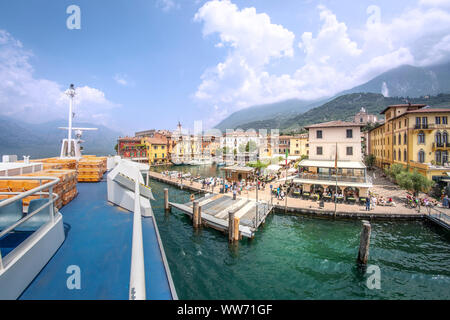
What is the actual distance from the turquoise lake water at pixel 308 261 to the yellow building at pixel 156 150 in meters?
57.7

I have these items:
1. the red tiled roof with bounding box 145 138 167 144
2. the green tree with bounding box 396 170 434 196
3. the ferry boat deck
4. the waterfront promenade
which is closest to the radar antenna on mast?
the ferry boat deck

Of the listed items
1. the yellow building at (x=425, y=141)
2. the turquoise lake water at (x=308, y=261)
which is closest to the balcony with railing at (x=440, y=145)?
the yellow building at (x=425, y=141)

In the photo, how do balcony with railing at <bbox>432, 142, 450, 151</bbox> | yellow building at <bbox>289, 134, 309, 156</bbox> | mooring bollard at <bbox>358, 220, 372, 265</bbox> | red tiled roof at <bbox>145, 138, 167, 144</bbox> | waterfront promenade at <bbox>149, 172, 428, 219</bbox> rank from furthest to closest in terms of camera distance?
1. red tiled roof at <bbox>145, 138, 167, 144</bbox>
2. yellow building at <bbox>289, 134, 309, 156</bbox>
3. balcony with railing at <bbox>432, 142, 450, 151</bbox>
4. waterfront promenade at <bbox>149, 172, 428, 219</bbox>
5. mooring bollard at <bbox>358, 220, 372, 265</bbox>

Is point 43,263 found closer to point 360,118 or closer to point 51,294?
point 51,294

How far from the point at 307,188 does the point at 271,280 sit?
15.8 m

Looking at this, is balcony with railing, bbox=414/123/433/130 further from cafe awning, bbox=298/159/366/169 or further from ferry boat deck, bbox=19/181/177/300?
ferry boat deck, bbox=19/181/177/300

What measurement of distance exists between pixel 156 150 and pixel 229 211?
2470 inches

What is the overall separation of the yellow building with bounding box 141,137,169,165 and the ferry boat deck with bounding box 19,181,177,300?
68.4 metres

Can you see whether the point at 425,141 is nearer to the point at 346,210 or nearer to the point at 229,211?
the point at 346,210

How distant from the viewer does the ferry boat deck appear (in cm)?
303

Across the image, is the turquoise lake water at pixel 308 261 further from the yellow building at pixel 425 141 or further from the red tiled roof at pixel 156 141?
the red tiled roof at pixel 156 141

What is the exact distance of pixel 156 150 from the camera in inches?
2864

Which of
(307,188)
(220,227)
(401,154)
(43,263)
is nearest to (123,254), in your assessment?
(43,263)

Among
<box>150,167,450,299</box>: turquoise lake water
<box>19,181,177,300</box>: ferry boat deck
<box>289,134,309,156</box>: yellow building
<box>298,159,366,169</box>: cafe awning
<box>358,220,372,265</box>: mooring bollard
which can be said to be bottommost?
<box>150,167,450,299</box>: turquoise lake water
